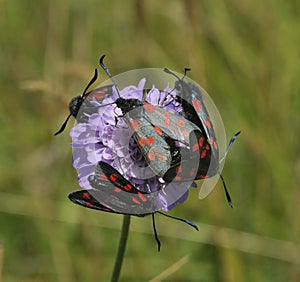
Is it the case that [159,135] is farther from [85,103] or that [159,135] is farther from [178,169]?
[85,103]

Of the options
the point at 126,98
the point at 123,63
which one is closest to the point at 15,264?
the point at 123,63

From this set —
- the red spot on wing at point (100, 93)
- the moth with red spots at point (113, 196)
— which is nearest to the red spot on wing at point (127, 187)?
the moth with red spots at point (113, 196)

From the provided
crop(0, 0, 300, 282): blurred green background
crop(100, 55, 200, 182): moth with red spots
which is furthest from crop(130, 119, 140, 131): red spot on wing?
crop(0, 0, 300, 282): blurred green background

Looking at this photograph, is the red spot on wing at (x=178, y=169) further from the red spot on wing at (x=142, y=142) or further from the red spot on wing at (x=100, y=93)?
the red spot on wing at (x=100, y=93)

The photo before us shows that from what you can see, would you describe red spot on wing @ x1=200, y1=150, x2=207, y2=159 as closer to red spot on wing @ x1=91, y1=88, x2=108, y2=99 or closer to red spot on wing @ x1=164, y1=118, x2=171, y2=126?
red spot on wing @ x1=164, y1=118, x2=171, y2=126

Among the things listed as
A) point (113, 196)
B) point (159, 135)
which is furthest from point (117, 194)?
point (159, 135)

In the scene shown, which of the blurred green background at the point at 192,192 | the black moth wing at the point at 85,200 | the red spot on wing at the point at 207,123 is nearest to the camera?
the black moth wing at the point at 85,200

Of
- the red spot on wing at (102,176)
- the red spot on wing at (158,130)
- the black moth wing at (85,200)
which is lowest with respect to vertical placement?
the black moth wing at (85,200)
